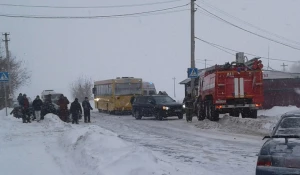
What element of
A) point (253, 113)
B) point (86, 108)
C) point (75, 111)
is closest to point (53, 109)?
point (86, 108)

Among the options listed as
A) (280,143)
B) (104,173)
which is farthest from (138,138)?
(280,143)

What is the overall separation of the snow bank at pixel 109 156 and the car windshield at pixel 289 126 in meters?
2.38

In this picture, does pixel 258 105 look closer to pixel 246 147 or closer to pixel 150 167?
pixel 246 147

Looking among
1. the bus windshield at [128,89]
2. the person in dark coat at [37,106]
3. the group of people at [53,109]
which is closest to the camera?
the group of people at [53,109]

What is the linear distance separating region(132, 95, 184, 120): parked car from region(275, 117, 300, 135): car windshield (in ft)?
62.6

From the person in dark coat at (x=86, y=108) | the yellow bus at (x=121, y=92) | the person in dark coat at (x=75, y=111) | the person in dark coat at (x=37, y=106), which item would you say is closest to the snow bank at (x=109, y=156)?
A: the person in dark coat at (x=75, y=111)

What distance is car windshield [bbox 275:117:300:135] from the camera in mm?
8055

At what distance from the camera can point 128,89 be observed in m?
35.7

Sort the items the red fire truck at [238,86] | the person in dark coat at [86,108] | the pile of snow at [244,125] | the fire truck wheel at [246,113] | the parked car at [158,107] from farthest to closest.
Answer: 1. the parked car at [158,107]
2. the person in dark coat at [86,108]
3. the fire truck wheel at [246,113]
4. the red fire truck at [238,86]
5. the pile of snow at [244,125]

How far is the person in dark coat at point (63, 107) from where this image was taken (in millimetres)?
26266

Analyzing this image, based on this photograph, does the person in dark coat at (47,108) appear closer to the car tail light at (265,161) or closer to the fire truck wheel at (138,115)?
the fire truck wheel at (138,115)

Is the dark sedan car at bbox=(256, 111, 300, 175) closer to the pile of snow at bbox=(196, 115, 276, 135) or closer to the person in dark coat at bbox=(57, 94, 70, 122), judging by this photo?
the pile of snow at bbox=(196, 115, 276, 135)

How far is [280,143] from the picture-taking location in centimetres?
700

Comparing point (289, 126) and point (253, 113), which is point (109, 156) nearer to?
point (289, 126)
